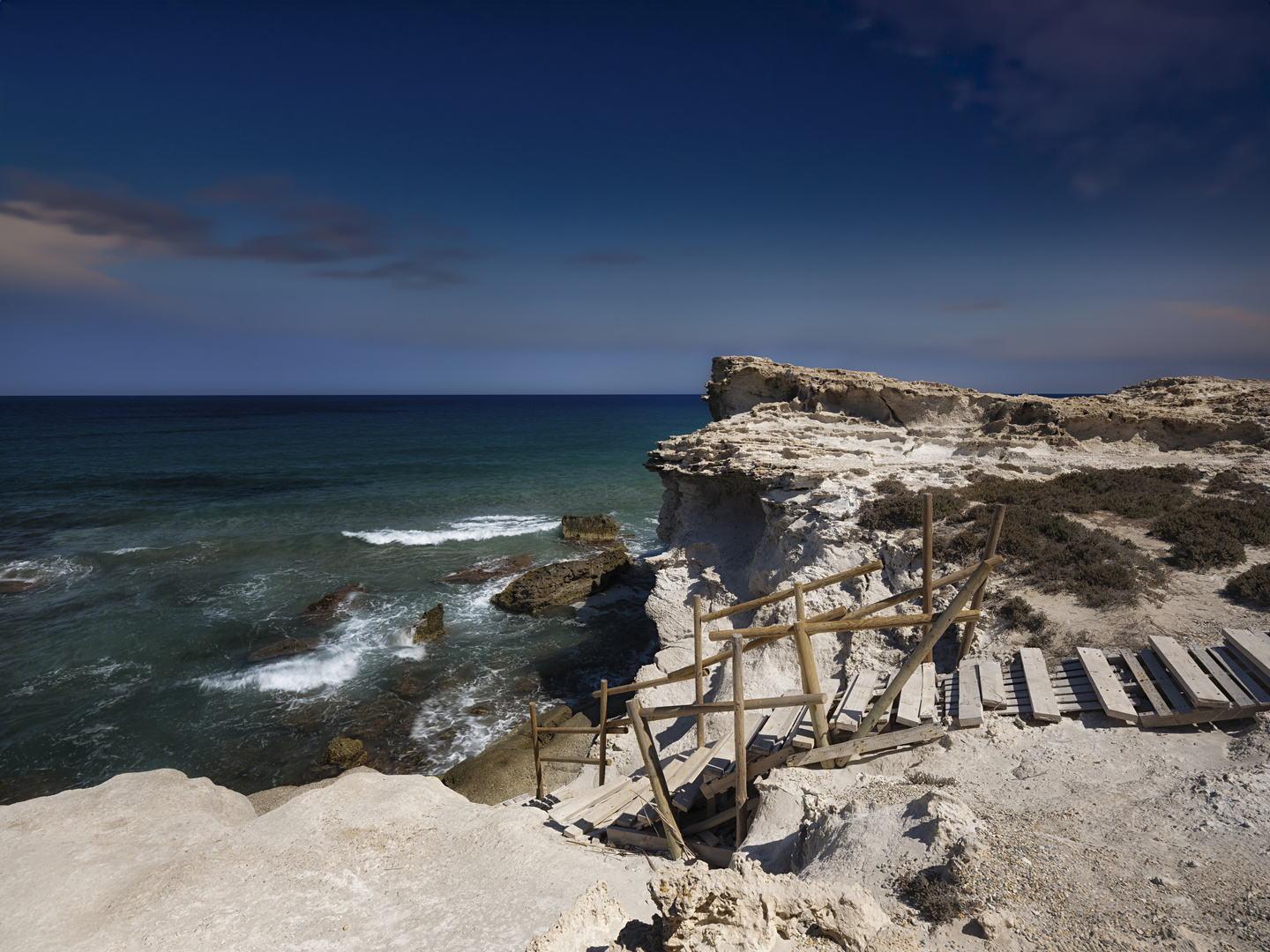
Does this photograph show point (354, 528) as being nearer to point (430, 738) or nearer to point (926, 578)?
point (430, 738)

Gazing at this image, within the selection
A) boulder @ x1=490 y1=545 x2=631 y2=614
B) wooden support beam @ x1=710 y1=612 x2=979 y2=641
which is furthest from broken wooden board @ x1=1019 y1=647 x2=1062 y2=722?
boulder @ x1=490 y1=545 x2=631 y2=614

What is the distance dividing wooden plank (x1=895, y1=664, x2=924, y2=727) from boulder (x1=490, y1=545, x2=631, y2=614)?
1357cm

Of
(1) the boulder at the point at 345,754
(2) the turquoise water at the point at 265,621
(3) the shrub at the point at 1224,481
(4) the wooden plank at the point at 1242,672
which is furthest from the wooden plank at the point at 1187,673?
(1) the boulder at the point at 345,754

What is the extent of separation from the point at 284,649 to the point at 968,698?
1740 centimetres

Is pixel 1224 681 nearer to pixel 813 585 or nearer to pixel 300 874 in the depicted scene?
pixel 813 585

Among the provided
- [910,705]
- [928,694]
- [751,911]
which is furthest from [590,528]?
[751,911]

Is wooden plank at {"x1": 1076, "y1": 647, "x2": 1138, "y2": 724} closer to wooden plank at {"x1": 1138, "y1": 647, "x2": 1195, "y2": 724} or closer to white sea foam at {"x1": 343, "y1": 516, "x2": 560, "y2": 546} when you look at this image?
wooden plank at {"x1": 1138, "y1": 647, "x2": 1195, "y2": 724}

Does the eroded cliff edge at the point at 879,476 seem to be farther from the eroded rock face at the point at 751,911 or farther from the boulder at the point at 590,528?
the boulder at the point at 590,528

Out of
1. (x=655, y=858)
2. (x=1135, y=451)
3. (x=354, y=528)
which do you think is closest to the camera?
(x=655, y=858)

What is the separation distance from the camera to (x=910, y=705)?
23.2ft

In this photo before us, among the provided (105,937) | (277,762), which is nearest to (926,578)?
(105,937)

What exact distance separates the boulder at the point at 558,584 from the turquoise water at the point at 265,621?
68 centimetres

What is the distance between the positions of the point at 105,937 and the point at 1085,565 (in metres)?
14.0

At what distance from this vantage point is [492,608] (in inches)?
755
